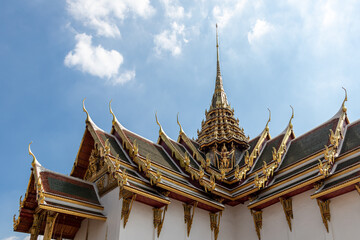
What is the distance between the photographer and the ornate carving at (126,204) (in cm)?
888

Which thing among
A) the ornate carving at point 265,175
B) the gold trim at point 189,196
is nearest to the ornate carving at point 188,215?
the gold trim at point 189,196

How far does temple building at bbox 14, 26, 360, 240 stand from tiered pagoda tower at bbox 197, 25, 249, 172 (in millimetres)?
837

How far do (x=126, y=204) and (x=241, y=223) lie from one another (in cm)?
394

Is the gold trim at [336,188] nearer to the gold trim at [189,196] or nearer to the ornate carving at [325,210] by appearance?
the ornate carving at [325,210]

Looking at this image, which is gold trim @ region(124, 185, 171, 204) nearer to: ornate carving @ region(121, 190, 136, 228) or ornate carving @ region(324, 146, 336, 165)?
ornate carving @ region(121, 190, 136, 228)

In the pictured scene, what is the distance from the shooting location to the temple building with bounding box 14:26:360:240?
8.92 m

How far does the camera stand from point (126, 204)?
29.6ft

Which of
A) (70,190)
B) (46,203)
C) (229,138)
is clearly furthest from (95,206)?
(229,138)

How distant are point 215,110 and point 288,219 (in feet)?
25.8

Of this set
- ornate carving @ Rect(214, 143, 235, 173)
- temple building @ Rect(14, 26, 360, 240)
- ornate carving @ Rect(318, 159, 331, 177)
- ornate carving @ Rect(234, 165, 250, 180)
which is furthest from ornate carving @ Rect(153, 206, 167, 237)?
ornate carving @ Rect(318, 159, 331, 177)

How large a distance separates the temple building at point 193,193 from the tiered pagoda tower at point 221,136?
84 cm

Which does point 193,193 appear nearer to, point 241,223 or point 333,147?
point 241,223

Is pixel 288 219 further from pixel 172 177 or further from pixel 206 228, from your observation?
pixel 172 177

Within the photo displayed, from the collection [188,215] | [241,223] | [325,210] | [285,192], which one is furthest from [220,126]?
[325,210]
